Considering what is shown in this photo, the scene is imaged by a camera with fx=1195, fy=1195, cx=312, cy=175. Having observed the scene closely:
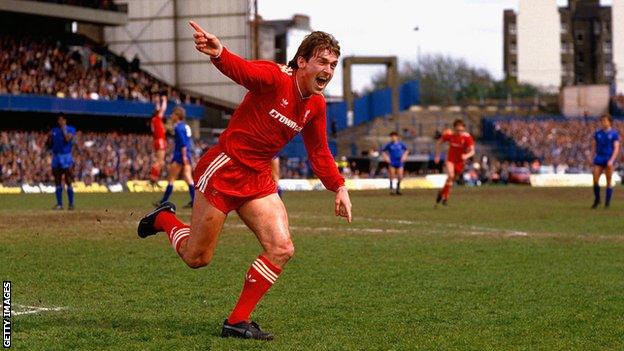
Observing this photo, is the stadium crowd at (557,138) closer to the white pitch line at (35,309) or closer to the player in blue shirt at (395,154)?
the player in blue shirt at (395,154)

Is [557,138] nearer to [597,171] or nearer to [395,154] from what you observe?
[395,154]

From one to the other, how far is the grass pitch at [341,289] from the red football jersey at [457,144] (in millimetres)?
9359

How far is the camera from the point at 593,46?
156 m

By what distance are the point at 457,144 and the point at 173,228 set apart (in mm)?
21786

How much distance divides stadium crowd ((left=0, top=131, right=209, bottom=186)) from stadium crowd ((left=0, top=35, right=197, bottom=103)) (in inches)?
137

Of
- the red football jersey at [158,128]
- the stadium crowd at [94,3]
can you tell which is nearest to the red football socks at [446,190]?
the red football jersey at [158,128]

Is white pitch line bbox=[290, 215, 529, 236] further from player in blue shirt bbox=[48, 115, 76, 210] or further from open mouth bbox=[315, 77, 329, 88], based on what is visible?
open mouth bbox=[315, 77, 329, 88]

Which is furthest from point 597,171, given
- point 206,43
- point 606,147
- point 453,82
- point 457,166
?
point 453,82

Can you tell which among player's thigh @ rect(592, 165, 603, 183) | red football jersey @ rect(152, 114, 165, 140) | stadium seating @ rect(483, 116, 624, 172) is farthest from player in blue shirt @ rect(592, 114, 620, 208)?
stadium seating @ rect(483, 116, 624, 172)

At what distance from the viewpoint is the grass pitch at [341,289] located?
897 cm

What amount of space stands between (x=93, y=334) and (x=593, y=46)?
6033 inches

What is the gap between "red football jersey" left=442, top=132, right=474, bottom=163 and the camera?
3091 cm

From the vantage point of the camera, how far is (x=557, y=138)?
263 feet

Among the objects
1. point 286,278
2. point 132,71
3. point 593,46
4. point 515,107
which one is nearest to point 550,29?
point 593,46
